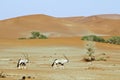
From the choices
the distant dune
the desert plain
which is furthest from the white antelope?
the distant dune

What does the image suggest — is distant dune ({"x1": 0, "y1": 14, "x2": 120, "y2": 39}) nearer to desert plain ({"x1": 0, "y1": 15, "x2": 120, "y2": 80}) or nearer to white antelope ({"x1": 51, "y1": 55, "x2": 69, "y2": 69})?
desert plain ({"x1": 0, "y1": 15, "x2": 120, "y2": 80})

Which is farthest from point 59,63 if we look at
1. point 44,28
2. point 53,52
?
point 44,28

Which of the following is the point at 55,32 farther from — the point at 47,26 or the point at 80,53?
the point at 80,53

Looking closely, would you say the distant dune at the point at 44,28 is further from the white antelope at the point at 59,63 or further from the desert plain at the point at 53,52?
the white antelope at the point at 59,63

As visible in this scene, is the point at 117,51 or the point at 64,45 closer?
the point at 117,51

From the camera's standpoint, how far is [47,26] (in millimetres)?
104312

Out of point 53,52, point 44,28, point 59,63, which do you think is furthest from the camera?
point 44,28

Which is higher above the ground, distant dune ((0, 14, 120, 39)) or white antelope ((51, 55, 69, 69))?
distant dune ((0, 14, 120, 39))

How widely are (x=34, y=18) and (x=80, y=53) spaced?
68440 mm

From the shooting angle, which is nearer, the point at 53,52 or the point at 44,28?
the point at 53,52

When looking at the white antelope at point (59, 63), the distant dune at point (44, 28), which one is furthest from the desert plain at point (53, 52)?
the white antelope at point (59, 63)

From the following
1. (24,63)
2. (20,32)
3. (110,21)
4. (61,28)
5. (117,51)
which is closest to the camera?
(24,63)

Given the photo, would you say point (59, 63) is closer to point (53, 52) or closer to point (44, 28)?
point (53, 52)

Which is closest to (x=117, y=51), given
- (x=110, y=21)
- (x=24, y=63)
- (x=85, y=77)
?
(x=24, y=63)
